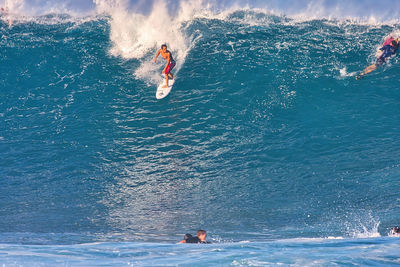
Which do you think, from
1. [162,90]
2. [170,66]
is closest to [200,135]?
[162,90]

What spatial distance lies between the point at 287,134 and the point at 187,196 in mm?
3549

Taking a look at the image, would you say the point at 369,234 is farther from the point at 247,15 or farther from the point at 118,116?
the point at 247,15

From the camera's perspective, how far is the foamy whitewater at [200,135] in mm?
9094

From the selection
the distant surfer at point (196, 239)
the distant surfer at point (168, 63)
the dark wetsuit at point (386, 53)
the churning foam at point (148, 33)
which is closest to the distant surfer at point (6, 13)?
the churning foam at point (148, 33)

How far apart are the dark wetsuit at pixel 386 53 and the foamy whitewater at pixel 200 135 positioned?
1.44 feet

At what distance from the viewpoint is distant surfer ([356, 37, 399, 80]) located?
46.0ft

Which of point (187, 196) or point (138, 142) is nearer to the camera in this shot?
point (187, 196)

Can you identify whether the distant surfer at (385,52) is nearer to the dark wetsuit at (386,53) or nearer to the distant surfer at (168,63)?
the dark wetsuit at (386,53)

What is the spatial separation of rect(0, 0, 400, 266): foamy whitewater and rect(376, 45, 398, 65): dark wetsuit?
1.44 feet

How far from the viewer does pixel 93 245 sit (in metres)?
7.57

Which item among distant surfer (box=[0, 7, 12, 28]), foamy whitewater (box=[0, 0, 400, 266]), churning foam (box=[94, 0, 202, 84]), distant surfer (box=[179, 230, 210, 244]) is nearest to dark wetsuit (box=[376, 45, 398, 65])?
foamy whitewater (box=[0, 0, 400, 266])

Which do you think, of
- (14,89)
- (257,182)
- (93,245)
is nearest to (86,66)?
(14,89)

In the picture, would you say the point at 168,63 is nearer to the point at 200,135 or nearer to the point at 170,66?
the point at 170,66

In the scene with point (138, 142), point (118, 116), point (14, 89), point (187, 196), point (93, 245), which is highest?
point (14, 89)
